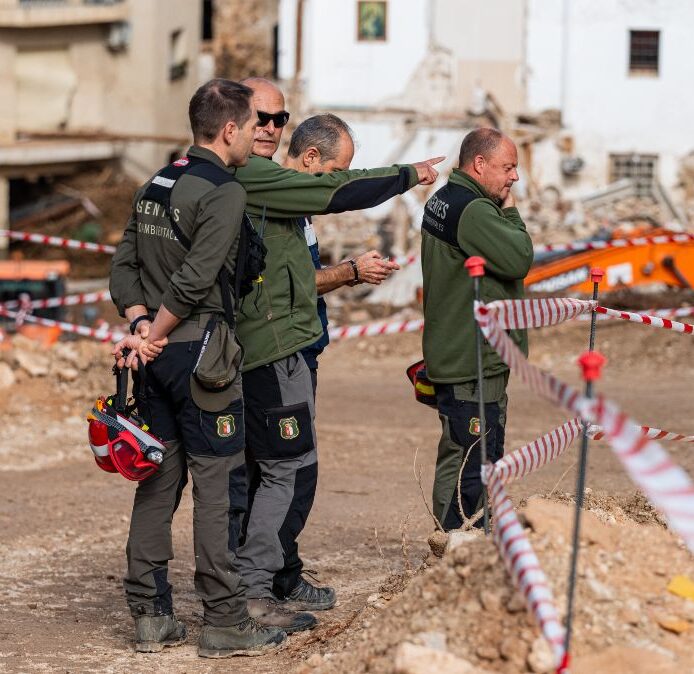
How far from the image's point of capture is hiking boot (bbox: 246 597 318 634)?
586cm

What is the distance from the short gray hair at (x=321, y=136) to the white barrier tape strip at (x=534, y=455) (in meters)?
1.59

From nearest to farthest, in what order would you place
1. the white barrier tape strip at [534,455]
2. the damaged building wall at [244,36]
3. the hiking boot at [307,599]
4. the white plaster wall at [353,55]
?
the white barrier tape strip at [534,455]
the hiking boot at [307,599]
the white plaster wall at [353,55]
the damaged building wall at [244,36]

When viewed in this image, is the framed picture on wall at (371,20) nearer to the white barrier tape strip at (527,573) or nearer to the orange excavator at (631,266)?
the orange excavator at (631,266)

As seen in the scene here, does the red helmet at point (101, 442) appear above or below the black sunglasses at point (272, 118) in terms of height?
below

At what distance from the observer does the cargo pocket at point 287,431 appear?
19.0 feet

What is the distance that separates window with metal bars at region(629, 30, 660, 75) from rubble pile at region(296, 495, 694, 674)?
90.3ft

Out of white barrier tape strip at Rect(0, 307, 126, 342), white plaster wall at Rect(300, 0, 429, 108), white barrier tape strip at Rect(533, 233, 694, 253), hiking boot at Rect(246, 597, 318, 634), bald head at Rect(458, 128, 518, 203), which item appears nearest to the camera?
hiking boot at Rect(246, 597, 318, 634)

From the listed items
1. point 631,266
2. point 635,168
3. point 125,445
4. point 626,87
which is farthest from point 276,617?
point 626,87

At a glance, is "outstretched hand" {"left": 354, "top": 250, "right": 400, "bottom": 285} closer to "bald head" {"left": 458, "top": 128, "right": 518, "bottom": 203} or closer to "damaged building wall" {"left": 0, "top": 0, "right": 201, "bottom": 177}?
"bald head" {"left": 458, "top": 128, "right": 518, "bottom": 203}

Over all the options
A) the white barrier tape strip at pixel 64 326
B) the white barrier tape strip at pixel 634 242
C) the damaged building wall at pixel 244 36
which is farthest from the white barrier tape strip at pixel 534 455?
the damaged building wall at pixel 244 36

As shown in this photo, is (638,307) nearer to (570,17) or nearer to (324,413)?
(324,413)

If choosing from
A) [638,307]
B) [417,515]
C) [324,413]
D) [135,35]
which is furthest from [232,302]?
[135,35]

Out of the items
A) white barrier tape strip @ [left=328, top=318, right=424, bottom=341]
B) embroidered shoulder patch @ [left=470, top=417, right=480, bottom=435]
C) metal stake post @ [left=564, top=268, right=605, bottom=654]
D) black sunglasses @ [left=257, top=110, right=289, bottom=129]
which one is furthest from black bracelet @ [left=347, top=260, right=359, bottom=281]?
white barrier tape strip @ [left=328, top=318, right=424, bottom=341]

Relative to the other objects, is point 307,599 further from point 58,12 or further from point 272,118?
point 58,12
